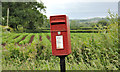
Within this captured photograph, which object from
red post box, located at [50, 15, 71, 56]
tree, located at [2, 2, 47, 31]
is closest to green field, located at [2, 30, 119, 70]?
red post box, located at [50, 15, 71, 56]

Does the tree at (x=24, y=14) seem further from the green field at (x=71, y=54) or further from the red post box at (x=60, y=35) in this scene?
the red post box at (x=60, y=35)

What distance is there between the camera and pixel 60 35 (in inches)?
60.4

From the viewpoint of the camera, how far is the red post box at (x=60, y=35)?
1521mm

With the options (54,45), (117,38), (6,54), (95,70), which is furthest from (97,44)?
(6,54)

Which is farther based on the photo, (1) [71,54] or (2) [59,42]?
(1) [71,54]

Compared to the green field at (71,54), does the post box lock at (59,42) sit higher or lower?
higher

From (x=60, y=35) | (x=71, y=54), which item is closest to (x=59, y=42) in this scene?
(x=60, y=35)

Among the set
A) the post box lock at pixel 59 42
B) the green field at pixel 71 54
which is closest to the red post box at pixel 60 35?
the post box lock at pixel 59 42

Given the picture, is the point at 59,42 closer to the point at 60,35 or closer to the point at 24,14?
the point at 60,35

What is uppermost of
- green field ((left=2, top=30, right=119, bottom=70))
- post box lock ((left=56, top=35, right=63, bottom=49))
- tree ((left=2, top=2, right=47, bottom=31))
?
tree ((left=2, top=2, right=47, bottom=31))

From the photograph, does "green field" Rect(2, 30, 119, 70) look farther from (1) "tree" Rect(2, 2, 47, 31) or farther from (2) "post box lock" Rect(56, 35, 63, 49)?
(1) "tree" Rect(2, 2, 47, 31)

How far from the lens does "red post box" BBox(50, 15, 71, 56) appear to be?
1.52 meters

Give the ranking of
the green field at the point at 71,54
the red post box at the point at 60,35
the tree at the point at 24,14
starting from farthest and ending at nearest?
the tree at the point at 24,14 < the green field at the point at 71,54 < the red post box at the point at 60,35

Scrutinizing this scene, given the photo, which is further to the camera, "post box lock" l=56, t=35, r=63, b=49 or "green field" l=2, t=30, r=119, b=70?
"green field" l=2, t=30, r=119, b=70
